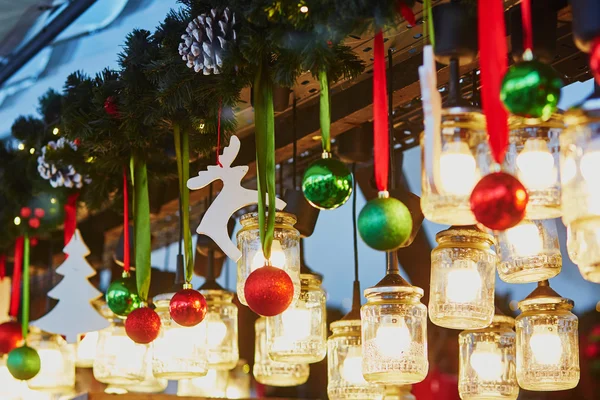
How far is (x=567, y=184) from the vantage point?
4.41 feet

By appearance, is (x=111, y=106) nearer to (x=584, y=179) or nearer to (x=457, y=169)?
(x=457, y=169)

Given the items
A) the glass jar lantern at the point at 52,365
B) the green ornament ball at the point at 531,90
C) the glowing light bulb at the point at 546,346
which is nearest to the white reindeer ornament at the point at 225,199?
the glowing light bulb at the point at 546,346

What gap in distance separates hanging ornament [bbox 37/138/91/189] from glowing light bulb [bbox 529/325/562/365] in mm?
1356

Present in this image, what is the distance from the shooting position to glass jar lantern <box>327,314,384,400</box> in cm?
223

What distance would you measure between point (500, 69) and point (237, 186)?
749 mm

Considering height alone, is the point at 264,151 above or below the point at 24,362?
above

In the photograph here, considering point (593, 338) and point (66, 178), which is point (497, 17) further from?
point (66, 178)

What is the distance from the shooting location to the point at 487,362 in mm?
2141

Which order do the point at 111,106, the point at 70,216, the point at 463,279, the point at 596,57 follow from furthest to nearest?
the point at 70,216, the point at 111,106, the point at 463,279, the point at 596,57

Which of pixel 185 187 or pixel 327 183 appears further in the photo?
pixel 185 187

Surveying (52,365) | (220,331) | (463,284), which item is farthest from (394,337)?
(52,365)

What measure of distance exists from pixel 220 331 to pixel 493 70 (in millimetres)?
1298

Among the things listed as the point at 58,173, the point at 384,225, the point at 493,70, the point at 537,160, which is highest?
the point at 58,173

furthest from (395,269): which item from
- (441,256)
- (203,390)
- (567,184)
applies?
(203,390)
